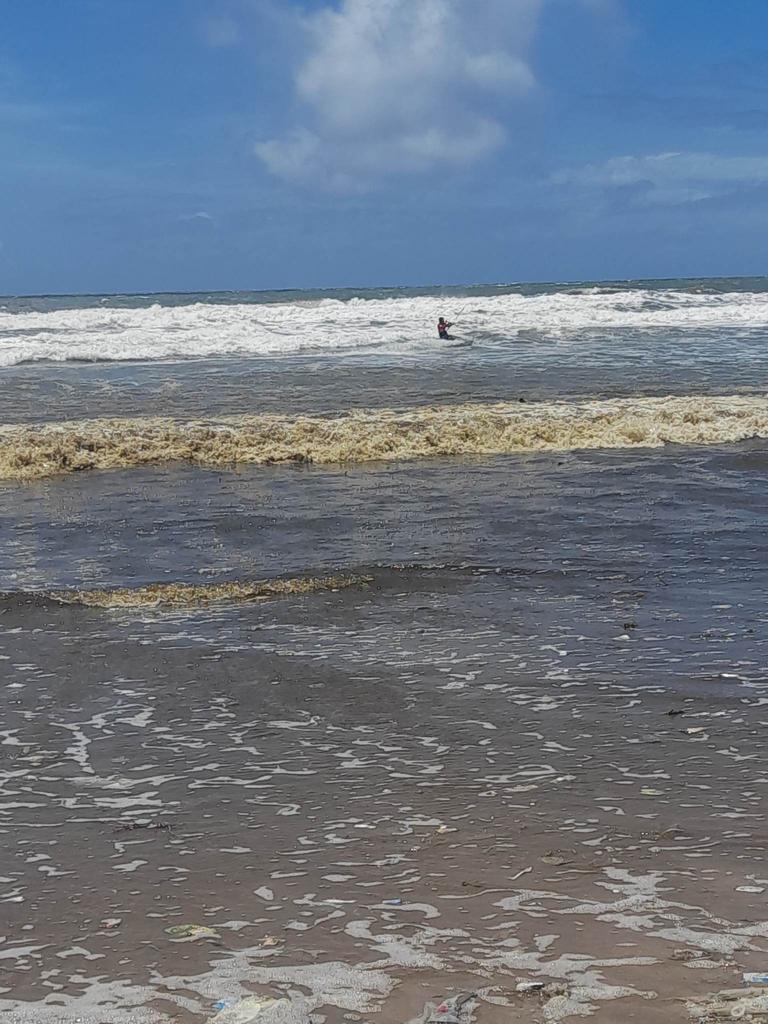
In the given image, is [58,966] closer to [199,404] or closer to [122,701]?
[122,701]

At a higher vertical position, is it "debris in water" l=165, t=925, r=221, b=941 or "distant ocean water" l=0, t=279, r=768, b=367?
"distant ocean water" l=0, t=279, r=768, b=367

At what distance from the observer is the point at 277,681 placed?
5355mm

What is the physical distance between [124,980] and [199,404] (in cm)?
1547

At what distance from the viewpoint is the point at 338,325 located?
1438 inches

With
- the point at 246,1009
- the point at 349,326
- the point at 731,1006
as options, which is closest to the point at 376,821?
the point at 246,1009

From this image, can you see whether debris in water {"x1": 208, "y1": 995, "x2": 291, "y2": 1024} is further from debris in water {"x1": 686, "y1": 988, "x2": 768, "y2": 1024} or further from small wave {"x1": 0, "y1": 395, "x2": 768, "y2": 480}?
small wave {"x1": 0, "y1": 395, "x2": 768, "y2": 480}

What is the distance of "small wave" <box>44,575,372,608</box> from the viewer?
6820 mm

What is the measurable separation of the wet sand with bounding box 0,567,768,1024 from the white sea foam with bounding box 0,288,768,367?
22.8m

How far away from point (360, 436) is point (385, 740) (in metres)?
9.45

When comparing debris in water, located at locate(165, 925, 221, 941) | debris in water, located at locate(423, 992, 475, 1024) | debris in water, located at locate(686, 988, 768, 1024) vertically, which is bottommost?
debris in water, located at locate(423, 992, 475, 1024)

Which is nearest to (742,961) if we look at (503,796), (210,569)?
(503,796)

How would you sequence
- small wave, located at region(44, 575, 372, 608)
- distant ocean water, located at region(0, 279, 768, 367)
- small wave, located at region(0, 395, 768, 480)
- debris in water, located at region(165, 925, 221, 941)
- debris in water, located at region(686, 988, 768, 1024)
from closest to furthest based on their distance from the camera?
debris in water, located at region(686, 988, 768, 1024)
debris in water, located at region(165, 925, 221, 941)
small wave, located at region(44, 575, 372, 608)
small wave, located at region(0, 395, 768, 480)
distant ocean water, located at region(0, 279, 768, 367)

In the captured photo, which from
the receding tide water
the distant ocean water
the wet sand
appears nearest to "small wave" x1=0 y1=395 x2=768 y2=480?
the receding tide water

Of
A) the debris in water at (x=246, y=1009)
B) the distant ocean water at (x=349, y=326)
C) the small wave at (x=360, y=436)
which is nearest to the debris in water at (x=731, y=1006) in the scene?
the debris in water at (x=246, y=1009)
